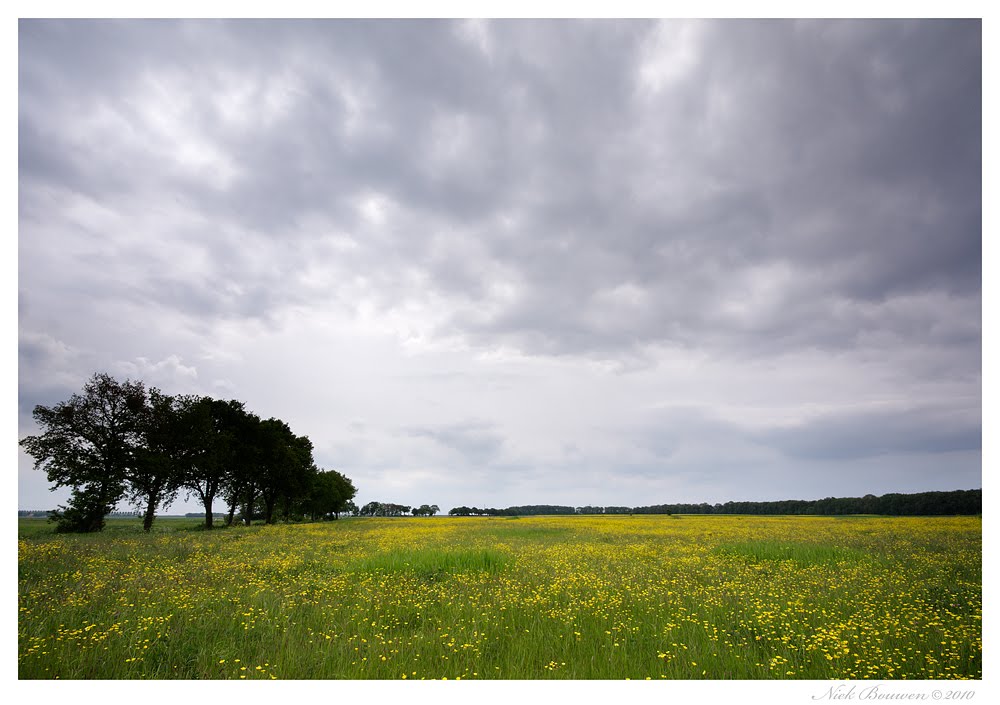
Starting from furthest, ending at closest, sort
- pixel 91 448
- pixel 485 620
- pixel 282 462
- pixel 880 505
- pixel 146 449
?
1. pixel 282 462
2. pixel 880 505
3. pixel 146 449
4. pixel 91 448
5. pixel 485 620

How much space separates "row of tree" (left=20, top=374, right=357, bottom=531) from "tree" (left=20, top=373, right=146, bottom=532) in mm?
36

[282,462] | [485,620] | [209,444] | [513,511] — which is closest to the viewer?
[485,620]

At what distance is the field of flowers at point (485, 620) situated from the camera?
5.67 meters

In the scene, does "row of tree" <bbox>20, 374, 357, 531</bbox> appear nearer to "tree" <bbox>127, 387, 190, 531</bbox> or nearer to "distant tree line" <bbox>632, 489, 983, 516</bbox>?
"tree" <bbox>127, 387, 190, 531</bbox>

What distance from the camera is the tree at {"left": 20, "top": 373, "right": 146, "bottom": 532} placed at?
20.1 metres

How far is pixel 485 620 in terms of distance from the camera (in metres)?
7.34

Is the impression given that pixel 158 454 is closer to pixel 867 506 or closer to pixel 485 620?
pixel 485 620

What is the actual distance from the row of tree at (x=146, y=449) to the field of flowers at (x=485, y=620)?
6.92 m

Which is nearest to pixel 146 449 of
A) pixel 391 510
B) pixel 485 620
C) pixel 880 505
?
pixel 485 620

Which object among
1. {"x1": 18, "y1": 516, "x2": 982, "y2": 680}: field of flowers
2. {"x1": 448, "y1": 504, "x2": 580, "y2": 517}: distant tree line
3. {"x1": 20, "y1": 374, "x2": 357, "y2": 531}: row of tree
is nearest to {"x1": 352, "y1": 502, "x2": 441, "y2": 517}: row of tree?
{"x1": 448, "y1": 504, "x2": 580, "y2": 517}: distant tree line

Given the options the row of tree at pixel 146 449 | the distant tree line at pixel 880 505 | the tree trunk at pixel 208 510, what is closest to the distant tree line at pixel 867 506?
the distant tree line at pixel 880 505

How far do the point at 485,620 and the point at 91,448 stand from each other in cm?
2458
